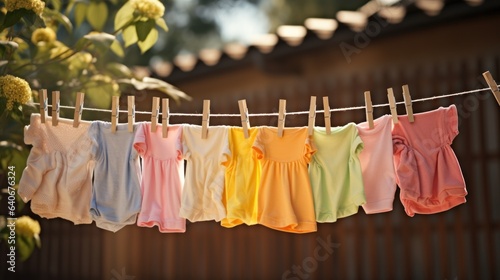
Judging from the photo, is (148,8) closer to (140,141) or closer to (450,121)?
(140,141)

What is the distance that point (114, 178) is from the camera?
11.5ft

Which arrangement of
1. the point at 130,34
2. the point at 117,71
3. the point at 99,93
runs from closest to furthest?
the point at 130,34 → the point at 99,93 → the point at 117,71

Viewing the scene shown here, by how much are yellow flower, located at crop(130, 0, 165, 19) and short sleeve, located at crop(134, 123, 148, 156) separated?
0.71m

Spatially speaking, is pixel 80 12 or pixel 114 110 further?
pixel 80 12

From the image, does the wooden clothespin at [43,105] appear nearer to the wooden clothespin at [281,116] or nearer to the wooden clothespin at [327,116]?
the wooden clothespin at [281,116]

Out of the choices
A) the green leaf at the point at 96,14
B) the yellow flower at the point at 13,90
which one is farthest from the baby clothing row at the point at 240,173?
the green leaf at the point at 96,14

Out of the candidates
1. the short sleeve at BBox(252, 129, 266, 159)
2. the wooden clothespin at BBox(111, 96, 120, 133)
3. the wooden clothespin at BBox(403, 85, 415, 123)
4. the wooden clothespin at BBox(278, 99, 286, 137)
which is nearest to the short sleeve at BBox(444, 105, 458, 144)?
the wooden clothespin at BBox(403, 85, 415, 123)

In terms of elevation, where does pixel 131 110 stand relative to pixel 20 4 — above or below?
below

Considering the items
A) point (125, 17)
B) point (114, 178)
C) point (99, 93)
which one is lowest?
point (114, 178)

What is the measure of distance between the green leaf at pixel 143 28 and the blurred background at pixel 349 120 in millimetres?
782

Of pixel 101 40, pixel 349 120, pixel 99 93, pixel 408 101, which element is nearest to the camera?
pixel 408 101

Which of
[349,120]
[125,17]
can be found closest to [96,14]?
[125,17]

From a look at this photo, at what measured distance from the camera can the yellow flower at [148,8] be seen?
383 cm

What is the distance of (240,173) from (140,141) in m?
0.53
